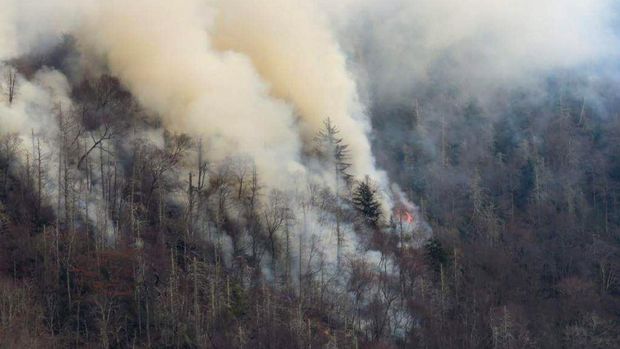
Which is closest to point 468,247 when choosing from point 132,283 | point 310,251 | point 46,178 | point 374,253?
point 374,253

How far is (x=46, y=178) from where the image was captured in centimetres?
6406

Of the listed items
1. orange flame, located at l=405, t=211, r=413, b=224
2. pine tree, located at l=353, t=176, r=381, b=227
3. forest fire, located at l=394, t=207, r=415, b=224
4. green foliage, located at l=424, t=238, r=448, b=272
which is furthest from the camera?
orange flame, located at l=405, t=211, r=413, b=224

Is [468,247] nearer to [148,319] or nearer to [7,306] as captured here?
[148,319]

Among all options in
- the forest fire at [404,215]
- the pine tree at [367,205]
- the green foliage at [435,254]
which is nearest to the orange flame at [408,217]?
the forest fire at [404,215]

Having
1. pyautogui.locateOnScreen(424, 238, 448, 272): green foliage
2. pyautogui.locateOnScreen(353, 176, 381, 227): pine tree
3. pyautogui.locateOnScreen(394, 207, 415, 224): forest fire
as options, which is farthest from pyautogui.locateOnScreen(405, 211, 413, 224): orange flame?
pyautogui.locateOnScreen(424, 238, 448, 272): green foliage

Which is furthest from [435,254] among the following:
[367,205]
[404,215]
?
[367,205]

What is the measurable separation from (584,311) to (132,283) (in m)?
31.0

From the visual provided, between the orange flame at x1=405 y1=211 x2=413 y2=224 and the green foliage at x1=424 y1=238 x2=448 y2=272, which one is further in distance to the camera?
the orange flame at x1=405 y1=211 x2=413 y2=224

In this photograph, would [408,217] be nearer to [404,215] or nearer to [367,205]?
[404,215]

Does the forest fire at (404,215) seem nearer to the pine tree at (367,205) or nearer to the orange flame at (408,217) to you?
the orange flame at (408,217)

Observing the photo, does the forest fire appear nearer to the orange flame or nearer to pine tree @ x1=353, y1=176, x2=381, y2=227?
the orange flame

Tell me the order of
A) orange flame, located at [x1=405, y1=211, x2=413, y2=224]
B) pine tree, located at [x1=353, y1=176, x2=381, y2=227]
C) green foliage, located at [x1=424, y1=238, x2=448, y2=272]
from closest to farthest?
green foliage, located at [x1=424, y1=238, x2=448, y2=272] → pine tree, located at [x1=353, y1=176, x2=381, y2=227] → orange flame, located at [x1=405, y1=211, x2=413, y2=224]

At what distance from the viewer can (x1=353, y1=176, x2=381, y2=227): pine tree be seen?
67.6 metres

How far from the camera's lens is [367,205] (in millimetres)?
67938
